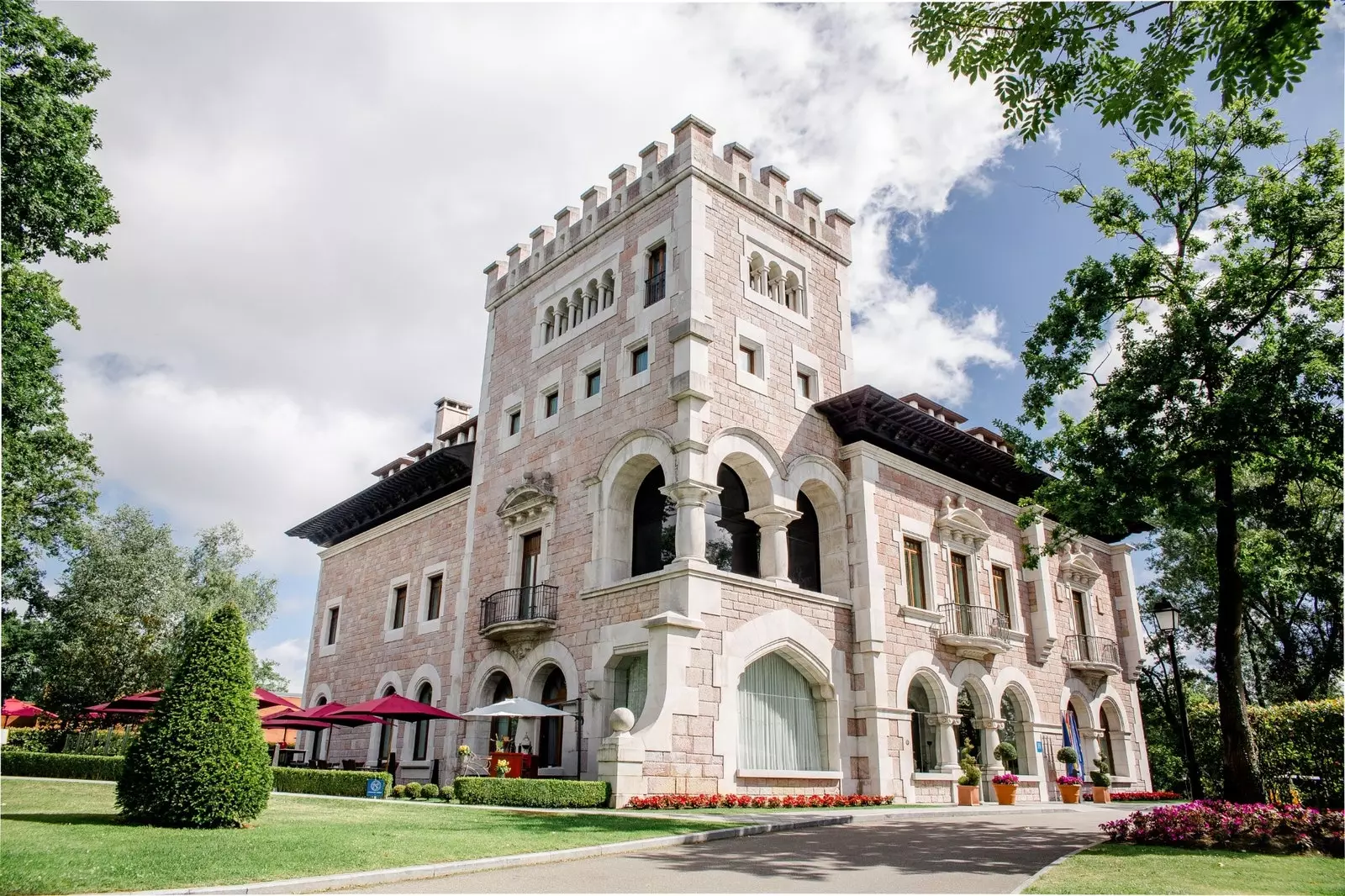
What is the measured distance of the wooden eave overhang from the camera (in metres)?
26.7

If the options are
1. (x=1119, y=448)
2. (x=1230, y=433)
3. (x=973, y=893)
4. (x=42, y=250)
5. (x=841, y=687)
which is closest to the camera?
(x=973, y=893)

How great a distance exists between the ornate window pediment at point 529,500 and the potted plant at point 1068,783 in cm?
1505

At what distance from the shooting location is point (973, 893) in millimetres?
7438

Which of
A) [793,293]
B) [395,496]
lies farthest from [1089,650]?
[395,496]

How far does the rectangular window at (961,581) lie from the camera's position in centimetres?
2323

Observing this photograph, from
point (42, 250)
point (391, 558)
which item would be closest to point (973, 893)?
point (42, 250)

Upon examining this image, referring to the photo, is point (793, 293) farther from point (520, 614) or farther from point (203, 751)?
point (203, 751)

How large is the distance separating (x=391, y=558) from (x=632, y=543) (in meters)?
11.9

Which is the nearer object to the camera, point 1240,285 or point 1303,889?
point 1303,889

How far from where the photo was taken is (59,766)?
71.7 feet

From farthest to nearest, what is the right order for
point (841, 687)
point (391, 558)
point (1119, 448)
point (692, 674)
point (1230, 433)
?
point (391, 558)
point (841, 687)
point (692, 674)
point (1119, 448)
point (1230, 433)

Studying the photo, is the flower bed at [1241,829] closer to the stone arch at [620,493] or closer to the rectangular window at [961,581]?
the stone arch at [620,493]

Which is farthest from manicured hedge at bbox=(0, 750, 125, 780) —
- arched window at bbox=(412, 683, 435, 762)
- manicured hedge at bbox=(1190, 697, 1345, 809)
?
manicured hedge at bbox=(1190, 697, 1345, 809)

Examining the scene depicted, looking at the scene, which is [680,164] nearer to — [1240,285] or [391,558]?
[1240,285]
